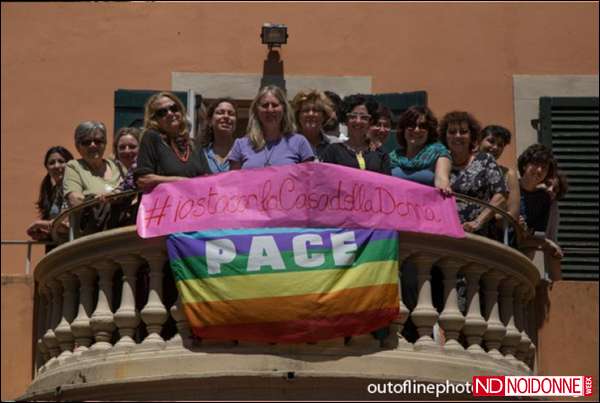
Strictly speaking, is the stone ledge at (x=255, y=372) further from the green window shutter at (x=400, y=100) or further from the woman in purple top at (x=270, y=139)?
the green window shutter at (x=400, y=100)

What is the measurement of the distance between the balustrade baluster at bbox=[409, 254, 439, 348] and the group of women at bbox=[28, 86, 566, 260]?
562 millimetres

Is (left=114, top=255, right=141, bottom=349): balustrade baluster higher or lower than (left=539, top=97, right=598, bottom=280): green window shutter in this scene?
lower

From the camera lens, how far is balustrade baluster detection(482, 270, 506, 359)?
11.2 metres

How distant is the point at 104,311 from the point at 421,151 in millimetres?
2575

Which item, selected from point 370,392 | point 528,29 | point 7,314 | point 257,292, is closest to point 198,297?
point 257,292

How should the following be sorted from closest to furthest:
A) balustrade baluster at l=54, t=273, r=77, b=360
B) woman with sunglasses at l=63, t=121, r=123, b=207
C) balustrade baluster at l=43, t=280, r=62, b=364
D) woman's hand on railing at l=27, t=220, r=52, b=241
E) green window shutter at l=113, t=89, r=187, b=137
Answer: balustrade baluster at l=54, t=273, r=77, b=360 < balustrade baluster at l=43, t=280, r=62, b=364 < woman with sunglasses at l=63, t=121, r=123, b=207 < woman's hand on railing at l=27, t=220, r=52, b=241 < green window shutter at l=113, t=89, r=187, b=137

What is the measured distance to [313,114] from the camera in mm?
11477

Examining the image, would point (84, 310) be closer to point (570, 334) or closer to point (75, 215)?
point (75, 215)

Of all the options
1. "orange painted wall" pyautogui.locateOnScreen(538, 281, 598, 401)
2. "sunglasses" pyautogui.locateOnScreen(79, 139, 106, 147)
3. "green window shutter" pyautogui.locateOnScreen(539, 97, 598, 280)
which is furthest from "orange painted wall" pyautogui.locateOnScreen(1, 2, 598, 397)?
"orange painted wall" pyautogui.locateOnScreen(538, 281, 598, 401)

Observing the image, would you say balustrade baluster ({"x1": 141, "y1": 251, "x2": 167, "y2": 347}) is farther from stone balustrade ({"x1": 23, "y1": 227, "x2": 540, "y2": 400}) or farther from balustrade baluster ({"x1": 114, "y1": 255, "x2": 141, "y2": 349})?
balustrade baluster ({"x1": 114, "y1": 255, "x2": 141, "y2": 349})

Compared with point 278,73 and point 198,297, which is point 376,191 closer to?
point 198,297

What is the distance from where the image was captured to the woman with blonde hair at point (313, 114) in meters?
11.5

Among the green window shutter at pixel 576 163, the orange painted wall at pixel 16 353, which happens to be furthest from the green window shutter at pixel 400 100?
the orange painted wall at pixel 16 353

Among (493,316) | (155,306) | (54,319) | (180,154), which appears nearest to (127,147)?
(180,154)
